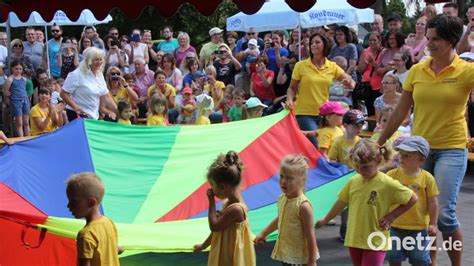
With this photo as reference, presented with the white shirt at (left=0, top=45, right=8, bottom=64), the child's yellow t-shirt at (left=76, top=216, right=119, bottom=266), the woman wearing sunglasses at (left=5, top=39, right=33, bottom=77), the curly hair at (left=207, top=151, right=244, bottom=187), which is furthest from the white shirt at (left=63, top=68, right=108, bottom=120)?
the white shirt at (left=0, top=45, right=8, bottom=64)

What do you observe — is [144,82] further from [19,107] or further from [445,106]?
[445,106]

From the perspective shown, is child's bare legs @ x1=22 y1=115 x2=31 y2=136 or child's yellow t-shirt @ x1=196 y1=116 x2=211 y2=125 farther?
child's bare legs @ x1=22 y1=115 x2=31 y2=136

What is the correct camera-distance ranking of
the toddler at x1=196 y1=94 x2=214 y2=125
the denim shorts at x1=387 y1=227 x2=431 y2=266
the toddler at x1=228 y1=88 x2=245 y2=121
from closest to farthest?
1. the denim shorts at x1=387 y1=227 x2=431 y2=266
2. the toddler at x1=196 y1=94 x2=214 y2=125
3. the toddler at x1=228 y1=88 x2=245 y2=121

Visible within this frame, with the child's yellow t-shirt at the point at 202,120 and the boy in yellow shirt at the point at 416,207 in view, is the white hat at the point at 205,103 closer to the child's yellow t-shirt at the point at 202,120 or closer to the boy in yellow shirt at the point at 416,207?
the child's yellow t-shirt at the point at 202,120

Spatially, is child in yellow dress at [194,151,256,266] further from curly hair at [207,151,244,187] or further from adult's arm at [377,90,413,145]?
adult's arm at [377,90,413,145]

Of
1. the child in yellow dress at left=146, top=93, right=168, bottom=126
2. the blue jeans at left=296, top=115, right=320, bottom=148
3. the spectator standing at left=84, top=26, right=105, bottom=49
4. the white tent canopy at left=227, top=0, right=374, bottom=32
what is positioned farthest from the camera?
the spectator standing at left=84, top=26, right=105, bottom=49

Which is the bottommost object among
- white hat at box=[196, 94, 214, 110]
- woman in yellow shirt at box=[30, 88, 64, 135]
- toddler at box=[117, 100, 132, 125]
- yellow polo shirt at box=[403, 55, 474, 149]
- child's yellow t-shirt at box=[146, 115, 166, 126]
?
woman in yellow shirt at box=[30, 88, 64, 135]

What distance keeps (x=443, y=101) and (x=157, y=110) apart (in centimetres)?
480

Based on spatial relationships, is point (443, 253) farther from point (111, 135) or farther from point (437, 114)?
point (111, 135)

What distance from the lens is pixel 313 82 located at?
310 inches

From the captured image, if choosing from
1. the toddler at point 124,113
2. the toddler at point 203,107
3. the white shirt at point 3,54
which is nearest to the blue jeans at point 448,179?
the toddler at point 124,113

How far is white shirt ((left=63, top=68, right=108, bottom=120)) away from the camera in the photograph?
8.34 meters

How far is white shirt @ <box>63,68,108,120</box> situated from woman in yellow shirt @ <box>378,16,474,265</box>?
4.57 meters

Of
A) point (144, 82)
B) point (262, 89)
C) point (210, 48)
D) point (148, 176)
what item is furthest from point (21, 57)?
point (148, 176)
